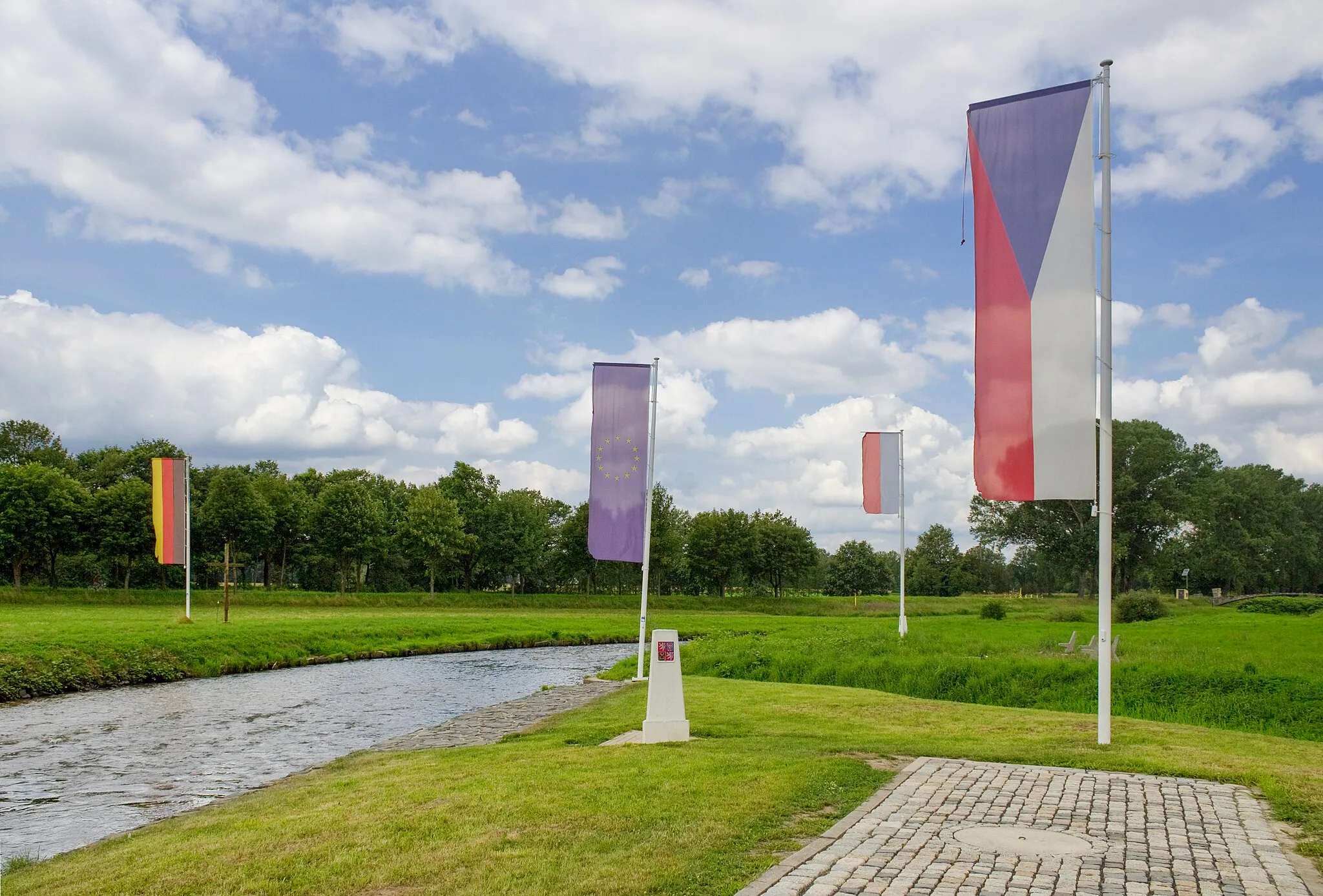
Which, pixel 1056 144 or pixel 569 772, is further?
pixel 1056 144

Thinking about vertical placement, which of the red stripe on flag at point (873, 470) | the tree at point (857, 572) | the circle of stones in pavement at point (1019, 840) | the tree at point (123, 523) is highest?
the red stripe on flag at point (873, 470)

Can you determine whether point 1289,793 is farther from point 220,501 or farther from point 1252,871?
point 220,501

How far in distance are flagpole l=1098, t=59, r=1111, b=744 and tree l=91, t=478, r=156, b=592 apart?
72.3 meters

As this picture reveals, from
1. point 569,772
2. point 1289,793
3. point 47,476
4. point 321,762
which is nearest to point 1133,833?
point 1289,793

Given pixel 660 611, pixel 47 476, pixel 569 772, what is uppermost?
pixel 47 476

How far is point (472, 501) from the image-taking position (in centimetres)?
9388

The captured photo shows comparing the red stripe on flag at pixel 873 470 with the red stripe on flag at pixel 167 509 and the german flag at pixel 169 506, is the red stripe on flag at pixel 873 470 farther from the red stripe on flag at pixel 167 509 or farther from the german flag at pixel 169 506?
the red stripe on flag at pixel 167 509

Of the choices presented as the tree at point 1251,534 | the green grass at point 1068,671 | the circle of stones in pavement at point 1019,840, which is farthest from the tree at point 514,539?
the circle of stones in pavement at point 1019,840

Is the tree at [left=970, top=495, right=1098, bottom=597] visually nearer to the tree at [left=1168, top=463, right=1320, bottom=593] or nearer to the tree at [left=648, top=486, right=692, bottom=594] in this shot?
the tree at [left=1168, top=463, right=1320, bottom=593]

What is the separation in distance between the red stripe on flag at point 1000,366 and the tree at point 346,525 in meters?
72.9

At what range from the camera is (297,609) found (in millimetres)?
60875

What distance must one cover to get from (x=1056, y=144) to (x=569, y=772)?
32.7ft

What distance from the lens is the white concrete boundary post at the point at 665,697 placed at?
12961 millimetres

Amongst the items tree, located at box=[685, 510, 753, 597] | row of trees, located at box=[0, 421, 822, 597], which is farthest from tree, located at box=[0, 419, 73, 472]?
tree, located at box=[685, 510, 753, 597]
